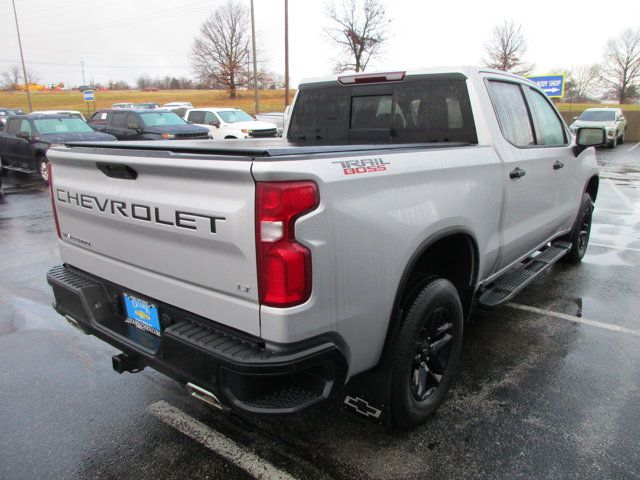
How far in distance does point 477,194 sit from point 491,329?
1708 mm

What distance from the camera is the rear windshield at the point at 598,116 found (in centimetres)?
2455

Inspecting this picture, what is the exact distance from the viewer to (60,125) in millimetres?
13789

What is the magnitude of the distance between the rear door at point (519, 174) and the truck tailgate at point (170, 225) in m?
2.13

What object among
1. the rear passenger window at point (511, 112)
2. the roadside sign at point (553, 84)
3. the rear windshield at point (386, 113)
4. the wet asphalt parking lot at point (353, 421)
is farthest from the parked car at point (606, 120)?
the rear windshield at point (386, 113)

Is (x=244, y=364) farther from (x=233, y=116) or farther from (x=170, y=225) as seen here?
(x=233, y=116)

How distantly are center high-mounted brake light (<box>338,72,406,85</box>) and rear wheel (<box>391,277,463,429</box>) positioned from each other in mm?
1700

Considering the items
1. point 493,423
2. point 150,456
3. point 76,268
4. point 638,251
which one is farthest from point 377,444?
point 638,251

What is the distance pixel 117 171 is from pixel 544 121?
3.65 meters

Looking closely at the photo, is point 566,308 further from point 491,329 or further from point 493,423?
point 493,423

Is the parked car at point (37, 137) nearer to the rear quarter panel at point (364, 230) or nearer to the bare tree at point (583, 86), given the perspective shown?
the rear quarter panel at point (364, 230)

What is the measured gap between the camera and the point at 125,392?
327cm

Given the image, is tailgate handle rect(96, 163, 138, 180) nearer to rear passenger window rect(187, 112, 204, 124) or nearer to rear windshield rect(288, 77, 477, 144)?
rear windshield rect(288, 77, 477, 144)

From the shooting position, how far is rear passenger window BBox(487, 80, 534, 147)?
3.53m

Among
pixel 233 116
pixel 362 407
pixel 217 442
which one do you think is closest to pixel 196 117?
pixel 233 116
